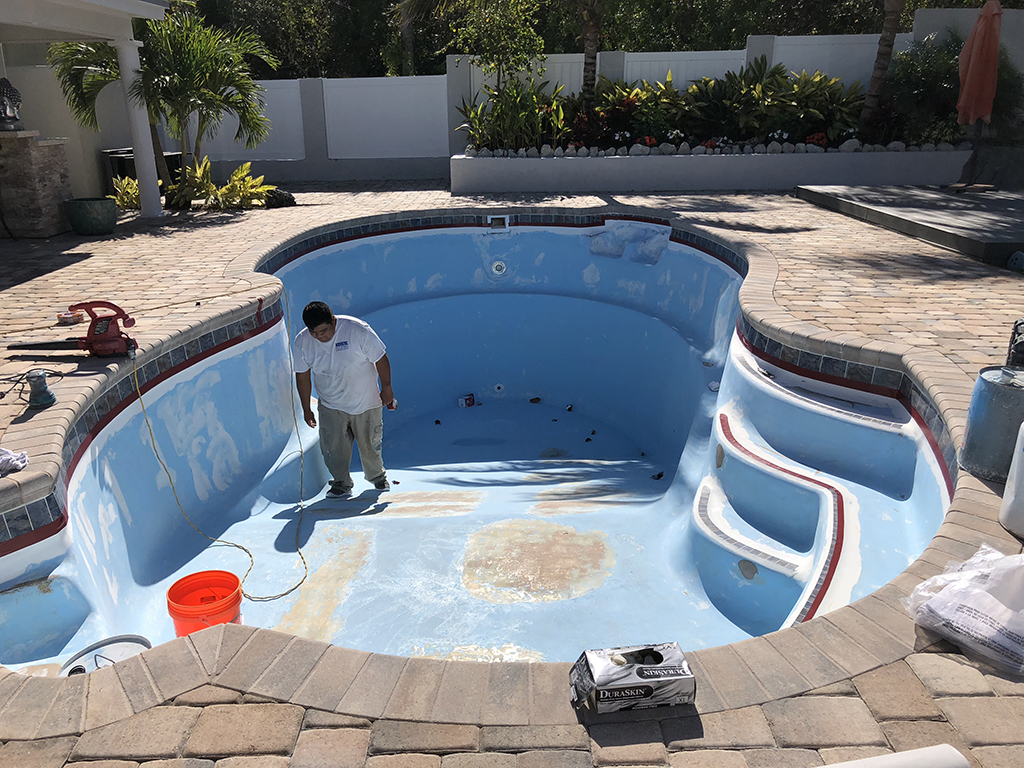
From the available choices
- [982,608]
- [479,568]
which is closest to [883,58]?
[479,568]

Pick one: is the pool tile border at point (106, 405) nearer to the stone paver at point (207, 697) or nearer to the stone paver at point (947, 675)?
the stone paver at point (207, 697)

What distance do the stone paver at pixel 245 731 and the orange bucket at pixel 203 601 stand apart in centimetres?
116

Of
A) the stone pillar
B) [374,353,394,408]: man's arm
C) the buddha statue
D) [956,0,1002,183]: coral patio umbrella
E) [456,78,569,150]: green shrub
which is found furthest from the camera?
[456,78,569,150]: green shrub

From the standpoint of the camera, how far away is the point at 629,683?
2.50 meters

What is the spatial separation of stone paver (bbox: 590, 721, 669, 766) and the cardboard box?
0.21 ft

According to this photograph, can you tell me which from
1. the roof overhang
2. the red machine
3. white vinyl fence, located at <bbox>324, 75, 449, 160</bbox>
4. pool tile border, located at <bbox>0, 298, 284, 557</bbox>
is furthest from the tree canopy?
the red machine

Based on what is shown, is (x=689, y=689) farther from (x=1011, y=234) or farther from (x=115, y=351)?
(x=1011, y=234)

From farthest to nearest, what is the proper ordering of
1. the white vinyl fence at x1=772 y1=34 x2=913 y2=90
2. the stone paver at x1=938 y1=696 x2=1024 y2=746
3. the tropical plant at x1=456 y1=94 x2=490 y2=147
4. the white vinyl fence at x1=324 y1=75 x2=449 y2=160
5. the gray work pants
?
the white vinyl fence at x1=324 y1=75 x2=449 y2=160
the white vinyl fence at x1=772 y1=34 x2=913 y2=90
the tropical plant at x1=456 y1=94 x2=490 y2=147
the gray work pants
the stone paver at x1=938 y1=696 x2=1024 y2=746

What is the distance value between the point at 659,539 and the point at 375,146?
13582 mm

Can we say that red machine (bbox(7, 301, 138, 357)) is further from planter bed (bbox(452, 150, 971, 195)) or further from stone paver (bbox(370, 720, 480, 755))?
planter bed (bbox(452, 150, 971, 195))

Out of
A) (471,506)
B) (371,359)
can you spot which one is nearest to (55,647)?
(371,359)

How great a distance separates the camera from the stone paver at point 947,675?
262 cm

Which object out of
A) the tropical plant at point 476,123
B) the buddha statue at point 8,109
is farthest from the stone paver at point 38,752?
the tropical plant at point 476,123

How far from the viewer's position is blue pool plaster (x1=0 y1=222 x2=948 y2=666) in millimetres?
4305
